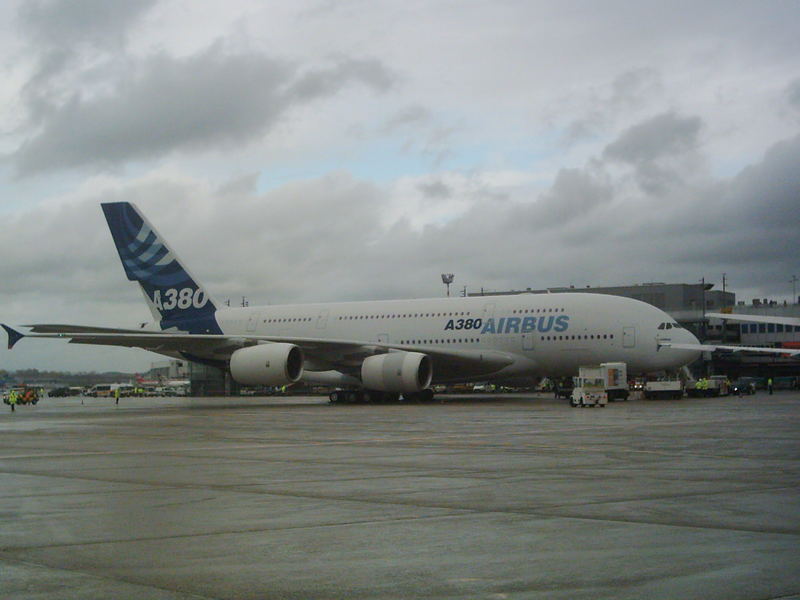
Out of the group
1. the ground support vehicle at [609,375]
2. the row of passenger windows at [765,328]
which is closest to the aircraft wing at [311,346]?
the ground support vehicle at [609,375]

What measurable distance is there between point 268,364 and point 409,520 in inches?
1288

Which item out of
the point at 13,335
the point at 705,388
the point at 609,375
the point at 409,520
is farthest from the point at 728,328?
the point at 409,520

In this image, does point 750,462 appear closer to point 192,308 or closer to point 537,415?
point 537,415

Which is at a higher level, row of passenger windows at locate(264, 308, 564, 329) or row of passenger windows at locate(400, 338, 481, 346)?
row of passenger windows at locate(264, 308, 564, 329)

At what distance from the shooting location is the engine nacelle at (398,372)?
133ft

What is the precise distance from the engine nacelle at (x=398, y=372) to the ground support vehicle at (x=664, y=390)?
1111cm

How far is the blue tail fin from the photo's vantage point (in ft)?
159

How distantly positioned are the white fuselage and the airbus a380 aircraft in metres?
0.04

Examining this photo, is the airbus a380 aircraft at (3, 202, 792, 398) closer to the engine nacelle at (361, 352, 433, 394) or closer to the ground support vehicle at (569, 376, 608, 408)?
the engine nacelle at (361, 352, 433, 394)

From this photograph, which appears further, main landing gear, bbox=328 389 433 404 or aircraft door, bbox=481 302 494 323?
main landing gear, bbox=328 389 433 404

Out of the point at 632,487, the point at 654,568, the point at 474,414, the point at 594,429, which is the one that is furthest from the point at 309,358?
the point at 654,568

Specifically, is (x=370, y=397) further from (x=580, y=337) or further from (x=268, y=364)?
(x=580, y=337)

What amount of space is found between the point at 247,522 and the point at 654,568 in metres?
3.75

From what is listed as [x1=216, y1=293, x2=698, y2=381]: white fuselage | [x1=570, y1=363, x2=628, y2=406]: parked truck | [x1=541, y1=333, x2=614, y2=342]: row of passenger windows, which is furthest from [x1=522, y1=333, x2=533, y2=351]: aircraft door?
[x1=570, y1=363, x2=628, y2=406]: parked truck
